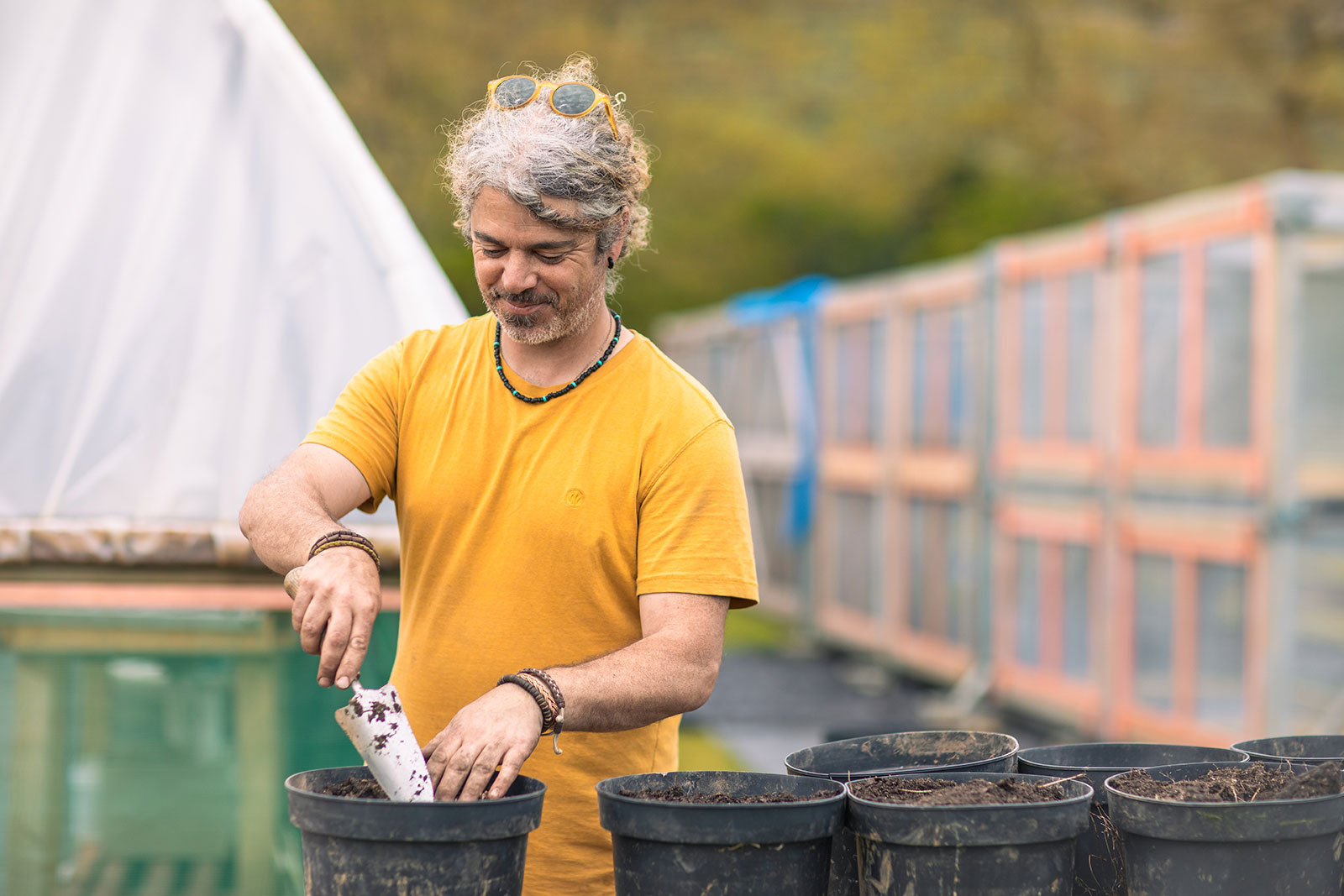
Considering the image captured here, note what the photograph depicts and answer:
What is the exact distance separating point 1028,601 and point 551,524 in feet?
20.7

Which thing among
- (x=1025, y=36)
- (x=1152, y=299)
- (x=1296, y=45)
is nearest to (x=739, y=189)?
(x=1025, y=36)

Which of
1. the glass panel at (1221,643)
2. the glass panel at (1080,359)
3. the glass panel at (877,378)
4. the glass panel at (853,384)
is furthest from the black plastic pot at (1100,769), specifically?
the glass panel at (853,384)

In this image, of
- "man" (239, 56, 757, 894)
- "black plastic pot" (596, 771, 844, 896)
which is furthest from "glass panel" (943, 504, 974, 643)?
"black plastic pot" (596, 771, 844, 896)

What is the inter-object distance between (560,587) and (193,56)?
215 cm

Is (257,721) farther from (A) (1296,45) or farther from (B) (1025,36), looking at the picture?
(B) (1025,36)

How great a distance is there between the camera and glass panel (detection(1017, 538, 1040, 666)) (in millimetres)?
7891

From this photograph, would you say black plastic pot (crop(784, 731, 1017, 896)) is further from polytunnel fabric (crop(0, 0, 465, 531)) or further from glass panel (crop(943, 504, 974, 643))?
glass panel (crop(943, 504, 974, 643))

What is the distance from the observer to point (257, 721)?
10.5 feet

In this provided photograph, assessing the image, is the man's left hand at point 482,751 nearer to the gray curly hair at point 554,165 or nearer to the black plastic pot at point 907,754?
the black plastic pot at point 907,754

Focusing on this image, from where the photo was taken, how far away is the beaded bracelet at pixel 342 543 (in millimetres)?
1895

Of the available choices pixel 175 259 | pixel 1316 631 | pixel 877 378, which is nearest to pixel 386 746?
pixel 175 259

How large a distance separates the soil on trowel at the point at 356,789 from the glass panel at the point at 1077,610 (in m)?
6.02

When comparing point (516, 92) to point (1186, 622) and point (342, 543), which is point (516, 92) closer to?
point (342, 543)

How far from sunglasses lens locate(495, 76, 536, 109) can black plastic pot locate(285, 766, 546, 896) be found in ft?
3.32
